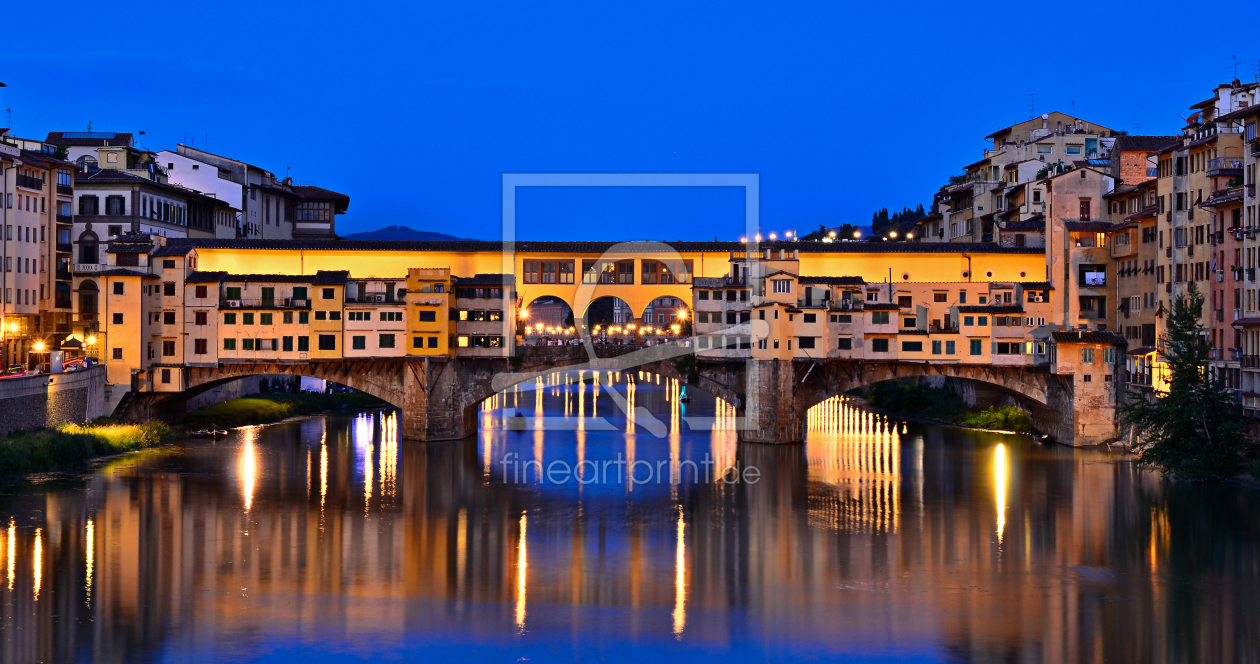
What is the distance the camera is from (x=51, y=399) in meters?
45.7

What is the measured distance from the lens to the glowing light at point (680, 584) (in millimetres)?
26062

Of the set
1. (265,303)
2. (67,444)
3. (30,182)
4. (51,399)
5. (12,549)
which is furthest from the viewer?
(30,182)

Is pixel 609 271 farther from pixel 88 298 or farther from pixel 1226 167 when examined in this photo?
pixel 88 298

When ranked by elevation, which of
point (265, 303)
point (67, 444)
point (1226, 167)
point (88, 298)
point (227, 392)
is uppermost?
point (1226, 167)

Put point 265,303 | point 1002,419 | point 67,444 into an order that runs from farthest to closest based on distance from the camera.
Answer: point 1002,419
point 265,303
point 67,444

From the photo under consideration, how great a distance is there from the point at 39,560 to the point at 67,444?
15.1 m

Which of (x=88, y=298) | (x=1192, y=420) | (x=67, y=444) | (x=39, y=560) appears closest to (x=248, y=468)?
(x=67, y=444)

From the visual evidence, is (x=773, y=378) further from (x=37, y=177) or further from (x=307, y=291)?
(x=37, y=177)

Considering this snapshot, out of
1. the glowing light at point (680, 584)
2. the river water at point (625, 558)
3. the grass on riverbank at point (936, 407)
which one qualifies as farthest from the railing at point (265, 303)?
the grass on riverbank at point (936, 407)

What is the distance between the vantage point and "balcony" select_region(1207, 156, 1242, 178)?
4331 centimetres

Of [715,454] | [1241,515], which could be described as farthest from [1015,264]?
[1241,515]

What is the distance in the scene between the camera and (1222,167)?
1718 inches

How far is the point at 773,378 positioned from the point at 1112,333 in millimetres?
13819

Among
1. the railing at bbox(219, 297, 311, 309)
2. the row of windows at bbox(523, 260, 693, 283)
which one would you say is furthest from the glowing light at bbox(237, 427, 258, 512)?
the row of windows at bbox(523, 260, 693, 283)
